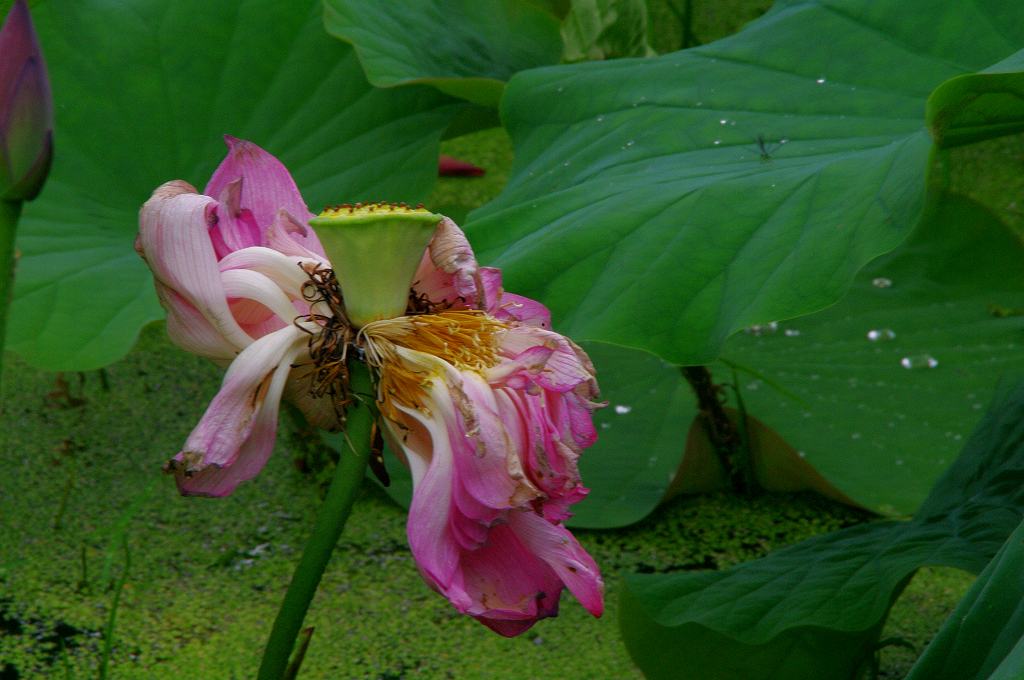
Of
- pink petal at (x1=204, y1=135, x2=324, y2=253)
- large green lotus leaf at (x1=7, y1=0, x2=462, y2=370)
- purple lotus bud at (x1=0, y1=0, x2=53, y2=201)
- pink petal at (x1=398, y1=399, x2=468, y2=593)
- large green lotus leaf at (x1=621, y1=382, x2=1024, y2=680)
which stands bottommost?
large green lotus leaf at (x1=621, y1=382, x2=1024, y2=680)

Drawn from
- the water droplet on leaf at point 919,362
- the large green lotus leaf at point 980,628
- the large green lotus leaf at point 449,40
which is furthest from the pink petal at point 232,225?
the water droplet on leaf at point 919,362

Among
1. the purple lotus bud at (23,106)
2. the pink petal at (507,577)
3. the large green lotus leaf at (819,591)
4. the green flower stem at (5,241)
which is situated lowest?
the large green lotus leaf at (819,591)

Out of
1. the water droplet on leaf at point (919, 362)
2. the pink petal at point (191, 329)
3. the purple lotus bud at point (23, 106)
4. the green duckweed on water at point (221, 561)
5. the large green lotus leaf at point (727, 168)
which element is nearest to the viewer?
the purple lotus bud at point (23, 106)

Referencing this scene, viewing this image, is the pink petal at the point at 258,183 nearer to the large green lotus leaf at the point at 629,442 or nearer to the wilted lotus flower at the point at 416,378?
the wilted lotus flower at the point at 416,378

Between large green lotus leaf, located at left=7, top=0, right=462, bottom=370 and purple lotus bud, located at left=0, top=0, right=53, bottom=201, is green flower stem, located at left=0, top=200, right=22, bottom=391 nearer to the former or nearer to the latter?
purple lotus bud, located at left=0, top=0, right=53, bottom=201

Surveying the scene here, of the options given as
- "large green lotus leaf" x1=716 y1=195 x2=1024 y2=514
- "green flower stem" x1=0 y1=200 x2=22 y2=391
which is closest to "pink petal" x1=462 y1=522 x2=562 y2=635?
"green flower stem" x1=0 y1=200 x2=22 y2=391

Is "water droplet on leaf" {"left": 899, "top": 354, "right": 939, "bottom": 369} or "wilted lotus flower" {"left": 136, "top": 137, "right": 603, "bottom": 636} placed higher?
"wilted lotus flower" {"left": 136, "top": 137, "right": 603, "bottom": 636}

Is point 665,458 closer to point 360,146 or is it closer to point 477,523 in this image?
point 360,146
